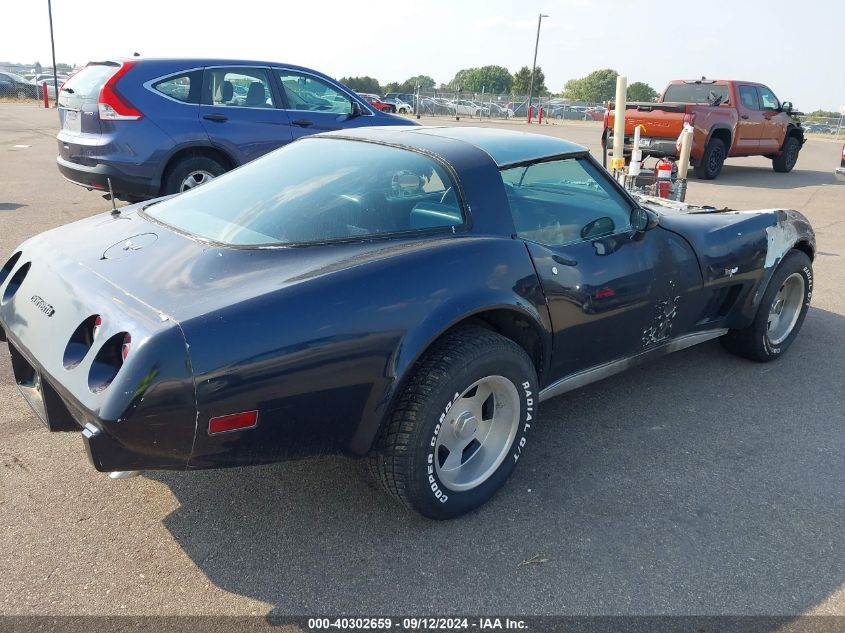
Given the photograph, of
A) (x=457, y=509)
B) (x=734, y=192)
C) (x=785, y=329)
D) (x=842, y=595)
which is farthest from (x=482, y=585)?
(x=734, y=192)

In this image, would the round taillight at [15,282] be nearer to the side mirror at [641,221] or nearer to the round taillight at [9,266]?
the round taillight at [9,266]

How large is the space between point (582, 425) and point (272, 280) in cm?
183

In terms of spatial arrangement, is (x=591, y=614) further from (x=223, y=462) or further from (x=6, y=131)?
(x=6, y=131)

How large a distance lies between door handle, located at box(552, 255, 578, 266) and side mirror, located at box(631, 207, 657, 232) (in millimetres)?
485

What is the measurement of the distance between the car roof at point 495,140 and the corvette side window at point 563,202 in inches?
1.8

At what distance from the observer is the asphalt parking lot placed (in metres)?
2.29

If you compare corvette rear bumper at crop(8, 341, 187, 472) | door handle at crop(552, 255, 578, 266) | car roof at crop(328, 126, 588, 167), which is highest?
car roof at crop(328, 126, 588, 167)

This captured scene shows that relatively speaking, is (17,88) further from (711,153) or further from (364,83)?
(364,83)

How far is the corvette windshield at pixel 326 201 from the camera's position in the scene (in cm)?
266

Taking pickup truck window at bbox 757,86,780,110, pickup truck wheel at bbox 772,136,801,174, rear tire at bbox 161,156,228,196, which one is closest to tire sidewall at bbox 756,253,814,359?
rear tire at bbox 161,156,228,196

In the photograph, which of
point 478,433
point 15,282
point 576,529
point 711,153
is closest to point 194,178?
point 15,282

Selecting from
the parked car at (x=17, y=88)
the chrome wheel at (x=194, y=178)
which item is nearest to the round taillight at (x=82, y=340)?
the chrome wheel at (x=194, y=178)

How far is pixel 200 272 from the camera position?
7.77ft

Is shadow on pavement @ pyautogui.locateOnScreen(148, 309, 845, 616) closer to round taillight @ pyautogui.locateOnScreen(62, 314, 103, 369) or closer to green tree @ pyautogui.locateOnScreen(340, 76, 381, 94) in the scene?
round taillight @ pyautogui.locateOnScreen(62, 314, 103, 369)
